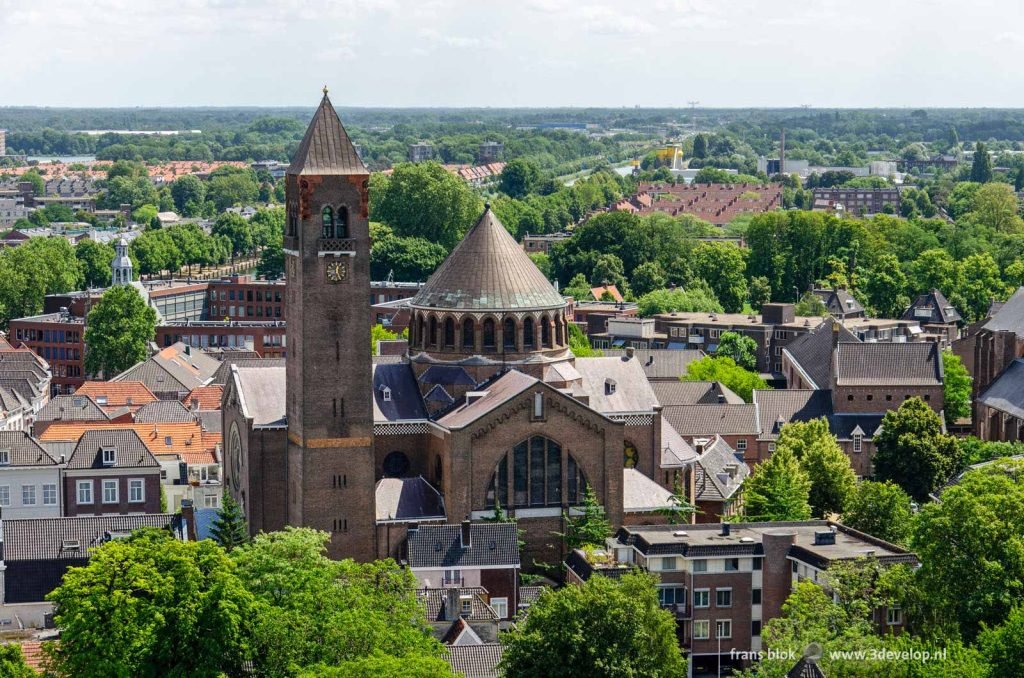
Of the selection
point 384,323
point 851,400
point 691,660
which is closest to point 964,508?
point 691,660

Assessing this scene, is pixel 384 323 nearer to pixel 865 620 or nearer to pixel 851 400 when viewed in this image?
pixel 851 400

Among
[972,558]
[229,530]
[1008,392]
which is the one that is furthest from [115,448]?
[1008,392]

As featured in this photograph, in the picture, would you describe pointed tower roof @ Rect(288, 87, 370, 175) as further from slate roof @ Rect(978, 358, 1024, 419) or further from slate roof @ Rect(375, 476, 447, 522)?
slate roof @ Rect(978, 358, 1024, 419)

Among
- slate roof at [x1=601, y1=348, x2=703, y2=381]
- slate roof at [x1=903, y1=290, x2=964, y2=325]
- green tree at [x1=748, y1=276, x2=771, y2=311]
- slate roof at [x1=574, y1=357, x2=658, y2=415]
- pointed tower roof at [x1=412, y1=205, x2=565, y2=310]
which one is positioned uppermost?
pointed tower roof at [x1=412, y1=205, x2=565, y2=310]

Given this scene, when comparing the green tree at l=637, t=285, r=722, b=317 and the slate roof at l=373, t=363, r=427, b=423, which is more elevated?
the slate roof at l=373, t=363, r=427, b=423

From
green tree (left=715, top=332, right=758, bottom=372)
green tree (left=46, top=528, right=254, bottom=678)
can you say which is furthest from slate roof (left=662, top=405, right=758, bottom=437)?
green tree (left=46, top=528, right=254, bottom=678)

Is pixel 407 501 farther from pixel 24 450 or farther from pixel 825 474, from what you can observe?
pixel 825 474

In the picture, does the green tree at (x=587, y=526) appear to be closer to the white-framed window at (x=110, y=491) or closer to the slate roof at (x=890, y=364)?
the white-framed window at (x=110, y=491)
